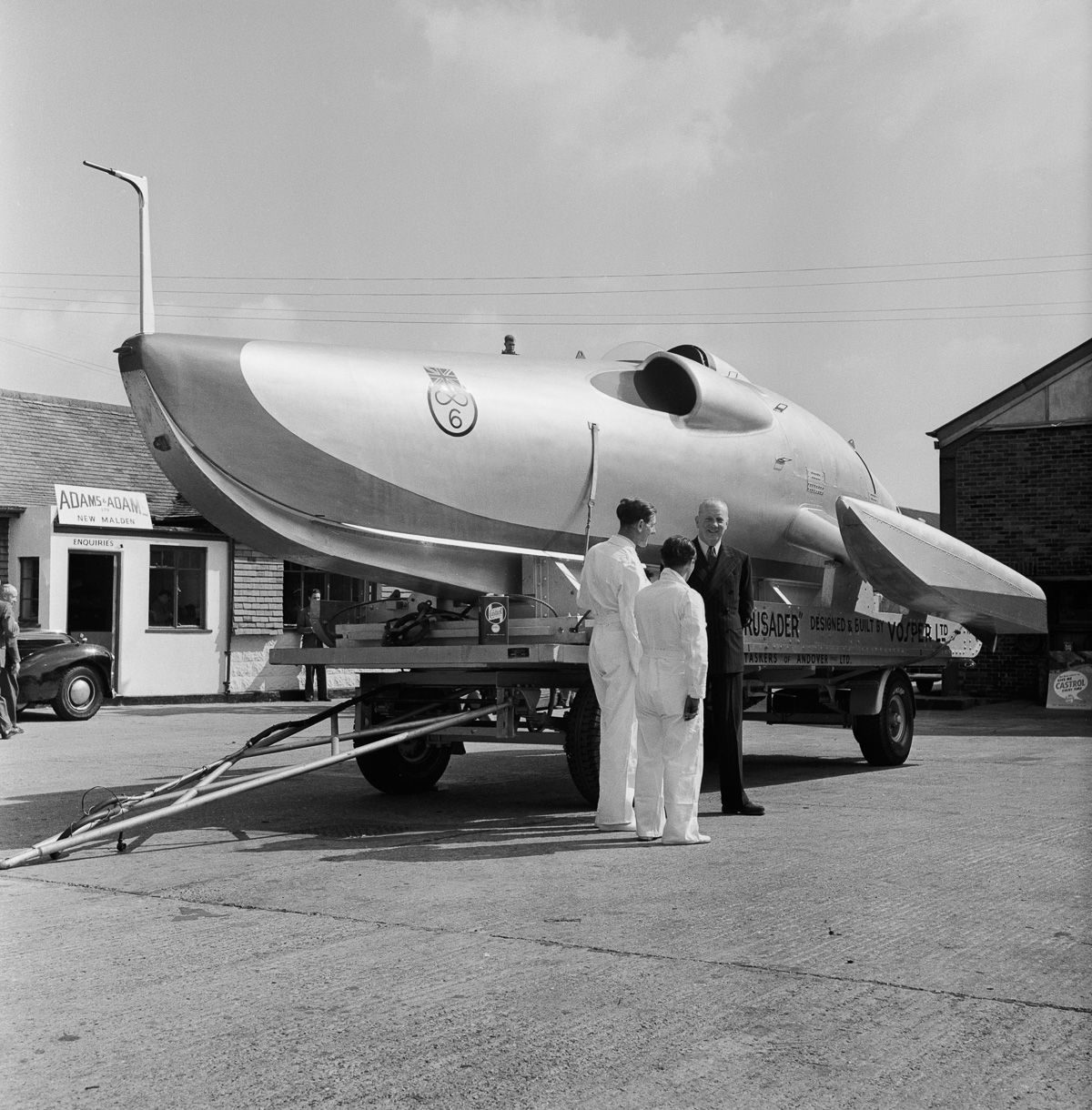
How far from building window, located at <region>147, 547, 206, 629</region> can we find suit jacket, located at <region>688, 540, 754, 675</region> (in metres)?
18.0

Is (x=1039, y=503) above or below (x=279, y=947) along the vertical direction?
above

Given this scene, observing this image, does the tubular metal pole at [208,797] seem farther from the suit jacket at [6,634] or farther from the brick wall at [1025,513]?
the brick wall at [1025,513]

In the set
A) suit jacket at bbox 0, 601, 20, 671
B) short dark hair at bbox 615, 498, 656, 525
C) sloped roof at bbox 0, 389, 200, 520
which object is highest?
sloped roof at bbox 0, 389, 200, 520

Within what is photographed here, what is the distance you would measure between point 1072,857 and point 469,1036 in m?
4.03

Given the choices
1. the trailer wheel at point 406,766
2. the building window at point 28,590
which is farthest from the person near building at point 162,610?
the trailer wheel at point 406,766

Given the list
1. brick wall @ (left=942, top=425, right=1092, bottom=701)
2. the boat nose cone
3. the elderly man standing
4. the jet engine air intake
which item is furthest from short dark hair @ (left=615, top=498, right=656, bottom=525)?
brick wall @ (left=942, top=425, right=1092, bottom=701)

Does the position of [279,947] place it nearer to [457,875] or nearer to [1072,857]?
[457,875]

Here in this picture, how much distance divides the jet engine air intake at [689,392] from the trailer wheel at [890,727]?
123 inches

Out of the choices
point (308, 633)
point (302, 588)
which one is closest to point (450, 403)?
point (308, 633)

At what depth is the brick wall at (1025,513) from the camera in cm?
2186

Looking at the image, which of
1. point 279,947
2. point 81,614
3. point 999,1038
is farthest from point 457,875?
point 81,614

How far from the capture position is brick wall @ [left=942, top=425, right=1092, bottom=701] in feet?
71.7

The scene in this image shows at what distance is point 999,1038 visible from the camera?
11.9 ft

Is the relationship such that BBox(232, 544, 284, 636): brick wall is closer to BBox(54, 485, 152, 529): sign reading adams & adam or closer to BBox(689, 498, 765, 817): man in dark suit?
BBox(54, 485, 152, 529): sign reading adams & adam
